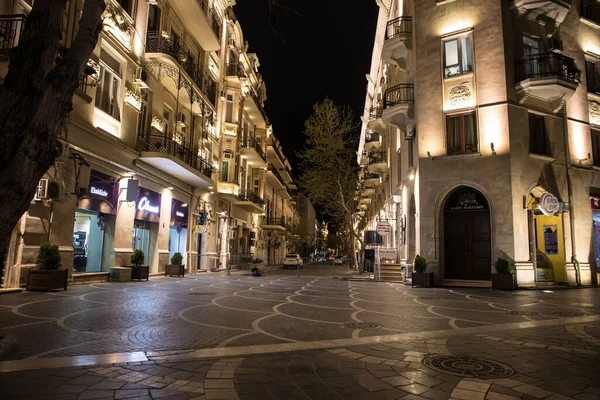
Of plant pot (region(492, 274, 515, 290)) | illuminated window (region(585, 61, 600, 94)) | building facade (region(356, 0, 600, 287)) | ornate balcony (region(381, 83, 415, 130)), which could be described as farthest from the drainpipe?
ornate balcony (region(381, 83, 415, 130))

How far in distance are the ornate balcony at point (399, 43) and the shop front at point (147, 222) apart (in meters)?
15.2

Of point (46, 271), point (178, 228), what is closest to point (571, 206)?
point (178, 228)

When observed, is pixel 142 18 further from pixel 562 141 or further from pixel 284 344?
pixel 562 141

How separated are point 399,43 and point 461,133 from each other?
6635 mm

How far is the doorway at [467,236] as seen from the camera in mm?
18188

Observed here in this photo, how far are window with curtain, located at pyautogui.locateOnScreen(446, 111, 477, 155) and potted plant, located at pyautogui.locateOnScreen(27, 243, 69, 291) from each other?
16591 millimetres

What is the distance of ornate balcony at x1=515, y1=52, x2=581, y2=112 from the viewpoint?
58.7 feet

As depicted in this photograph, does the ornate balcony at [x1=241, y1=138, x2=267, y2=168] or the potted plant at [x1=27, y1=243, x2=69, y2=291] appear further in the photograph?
the ornate balcony at [x1=241, y1=138, x2=267, y2=168]

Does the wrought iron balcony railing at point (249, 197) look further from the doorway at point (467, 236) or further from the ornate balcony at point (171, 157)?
the doorway at point (467, 236)

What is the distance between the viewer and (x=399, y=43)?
2209 cm

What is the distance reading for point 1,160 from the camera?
466 cm

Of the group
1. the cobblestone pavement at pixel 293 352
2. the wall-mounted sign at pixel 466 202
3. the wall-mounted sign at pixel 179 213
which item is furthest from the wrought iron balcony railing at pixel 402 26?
the cobblestone pavement at pixel 293 352

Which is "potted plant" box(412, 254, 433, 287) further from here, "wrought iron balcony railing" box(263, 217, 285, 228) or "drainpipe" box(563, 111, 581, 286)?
"wrought iron balcony railing" box(263, 217, 285, 228)

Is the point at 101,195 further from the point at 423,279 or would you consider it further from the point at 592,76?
the point at 592,76
